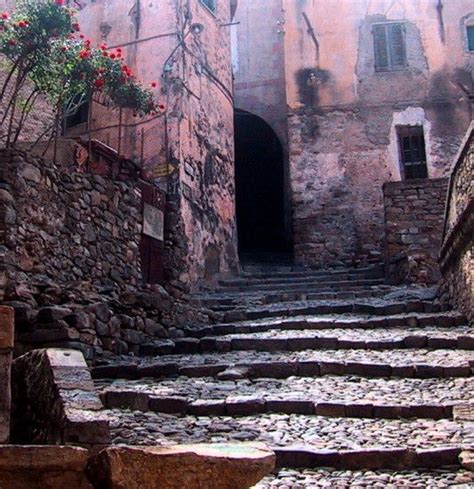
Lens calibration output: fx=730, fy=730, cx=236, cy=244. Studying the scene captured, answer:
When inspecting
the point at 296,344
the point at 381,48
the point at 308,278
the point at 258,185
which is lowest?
the point at 296,344

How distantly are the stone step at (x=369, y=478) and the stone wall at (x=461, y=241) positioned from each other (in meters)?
4.02

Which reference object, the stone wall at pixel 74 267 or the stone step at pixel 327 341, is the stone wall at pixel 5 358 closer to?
the stone wall at pixel 74 267

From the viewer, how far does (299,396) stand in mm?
6148

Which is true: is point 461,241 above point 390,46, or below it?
below

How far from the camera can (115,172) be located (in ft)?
35.3

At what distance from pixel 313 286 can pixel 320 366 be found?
5.35 meters

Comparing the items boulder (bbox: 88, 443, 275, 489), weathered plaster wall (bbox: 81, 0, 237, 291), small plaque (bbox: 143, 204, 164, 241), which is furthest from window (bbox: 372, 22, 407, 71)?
boulder (bbox: 88, 443, 275, 489)

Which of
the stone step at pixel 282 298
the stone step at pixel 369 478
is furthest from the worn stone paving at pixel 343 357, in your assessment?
the stone step at pixel 282 298

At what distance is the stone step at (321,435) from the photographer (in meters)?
4.68

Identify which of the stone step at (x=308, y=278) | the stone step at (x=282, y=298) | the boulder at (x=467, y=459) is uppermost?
the stone step at (x=308, y=278)

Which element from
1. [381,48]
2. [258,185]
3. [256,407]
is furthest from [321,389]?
[258,185]

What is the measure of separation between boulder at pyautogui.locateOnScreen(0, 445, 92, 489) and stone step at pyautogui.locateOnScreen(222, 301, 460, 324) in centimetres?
735

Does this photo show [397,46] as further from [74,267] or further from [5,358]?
[5,358]

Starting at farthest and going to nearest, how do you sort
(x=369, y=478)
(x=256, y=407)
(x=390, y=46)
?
(x=390, y=46)
(x=256, y=407)
(x=369, y=478)
